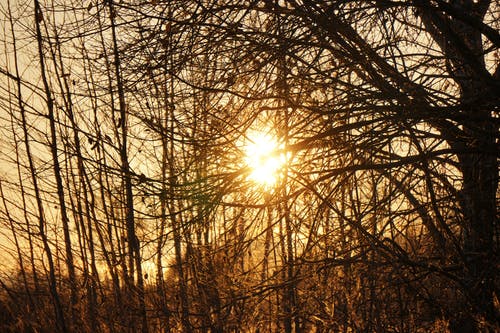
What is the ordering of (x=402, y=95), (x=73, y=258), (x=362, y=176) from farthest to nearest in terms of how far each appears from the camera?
(x=73, y=258), (x=362, y=176), (x=402, y=95)

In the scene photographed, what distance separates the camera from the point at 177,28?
3.44m

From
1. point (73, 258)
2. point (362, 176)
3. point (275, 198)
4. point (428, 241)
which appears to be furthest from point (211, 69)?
point (73, 258)

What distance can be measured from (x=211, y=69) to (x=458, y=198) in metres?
1.93

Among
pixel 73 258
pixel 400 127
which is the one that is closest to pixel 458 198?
pixel 400 127

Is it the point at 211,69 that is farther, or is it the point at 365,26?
the point at 365,26

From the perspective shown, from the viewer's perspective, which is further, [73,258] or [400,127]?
[73,258]

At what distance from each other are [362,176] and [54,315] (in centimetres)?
500

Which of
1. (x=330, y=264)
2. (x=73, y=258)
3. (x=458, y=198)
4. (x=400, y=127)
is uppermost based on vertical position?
(x=73, y=258)

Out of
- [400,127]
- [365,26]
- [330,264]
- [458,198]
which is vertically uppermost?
[365,26]

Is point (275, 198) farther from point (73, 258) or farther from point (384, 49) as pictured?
point (73, 258)

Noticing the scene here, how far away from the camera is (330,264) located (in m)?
4.05

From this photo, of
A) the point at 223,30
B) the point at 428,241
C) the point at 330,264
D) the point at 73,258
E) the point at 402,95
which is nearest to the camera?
the point at 402,95

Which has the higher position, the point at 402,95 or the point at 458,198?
the point at 402,95

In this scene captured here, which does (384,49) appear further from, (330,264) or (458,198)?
(330,264)
